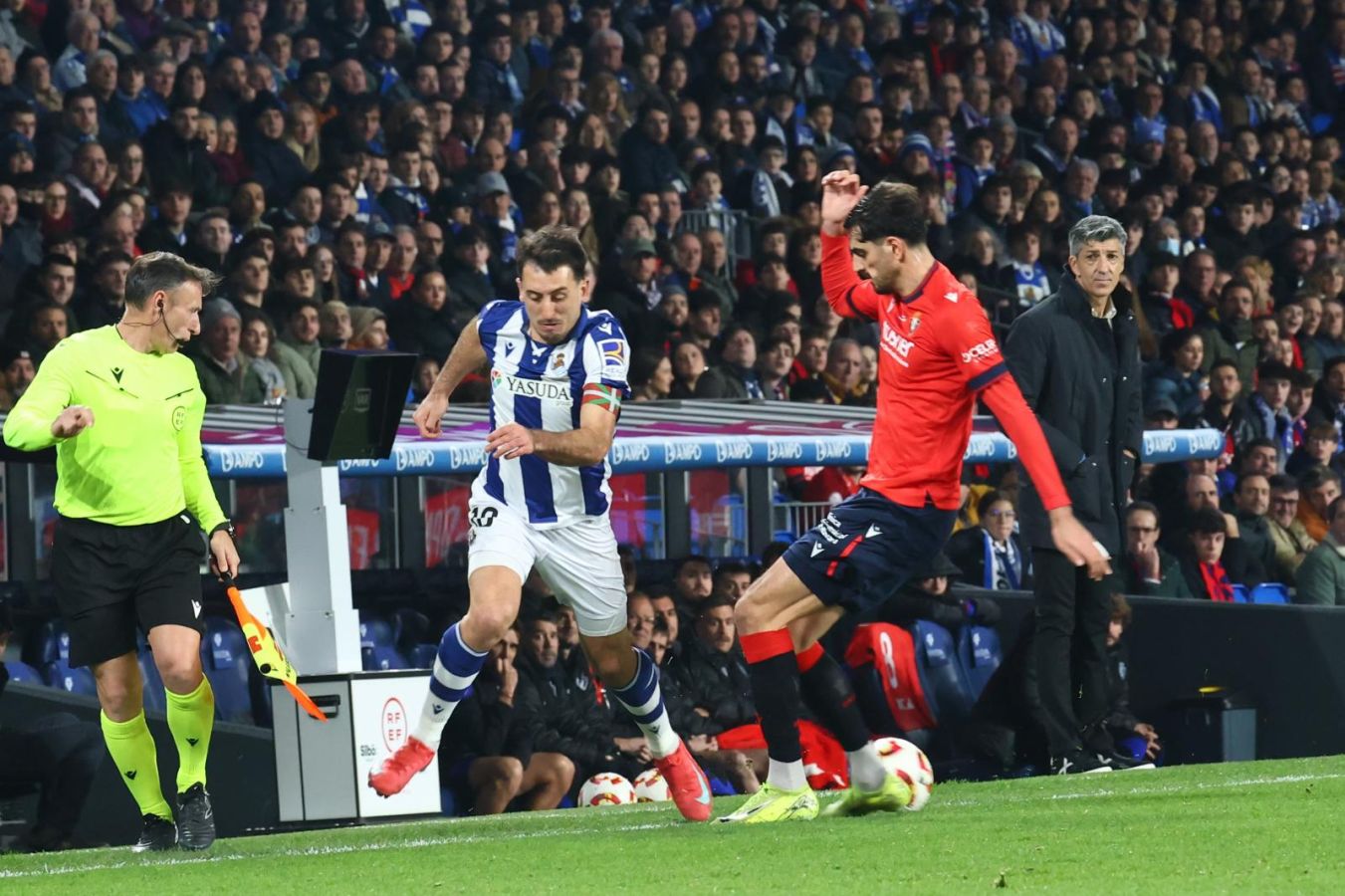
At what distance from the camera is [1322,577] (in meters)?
12.8

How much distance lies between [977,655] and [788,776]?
497 centimetres

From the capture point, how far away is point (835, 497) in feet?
42.4

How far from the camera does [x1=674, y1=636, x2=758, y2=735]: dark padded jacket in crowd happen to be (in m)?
11.0

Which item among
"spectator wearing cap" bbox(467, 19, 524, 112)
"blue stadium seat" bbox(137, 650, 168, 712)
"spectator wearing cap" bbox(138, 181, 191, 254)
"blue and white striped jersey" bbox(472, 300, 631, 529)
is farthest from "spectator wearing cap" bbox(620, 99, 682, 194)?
"blue and white striped jersey" bbox(472, 300, 631, 529)

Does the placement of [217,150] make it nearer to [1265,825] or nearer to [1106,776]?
[1106,776]

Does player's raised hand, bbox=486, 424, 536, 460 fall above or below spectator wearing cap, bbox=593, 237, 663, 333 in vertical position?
below

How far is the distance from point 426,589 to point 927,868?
544 centimetres

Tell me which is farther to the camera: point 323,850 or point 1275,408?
point 1275,408

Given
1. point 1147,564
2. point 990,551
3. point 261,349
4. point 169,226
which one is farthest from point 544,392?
point 1147,564

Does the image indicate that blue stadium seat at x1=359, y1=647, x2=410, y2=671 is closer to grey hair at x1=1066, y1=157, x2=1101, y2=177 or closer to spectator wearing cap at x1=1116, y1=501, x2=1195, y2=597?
spectator wearing cap at x1=1116, y1=501, x2=1195, y2=597

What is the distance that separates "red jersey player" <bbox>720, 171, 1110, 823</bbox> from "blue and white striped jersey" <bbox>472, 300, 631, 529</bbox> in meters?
0.66

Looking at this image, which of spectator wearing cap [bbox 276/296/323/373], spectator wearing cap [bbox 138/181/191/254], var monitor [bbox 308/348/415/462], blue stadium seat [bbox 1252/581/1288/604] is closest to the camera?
var monitor [bbox 308/348/415/462]

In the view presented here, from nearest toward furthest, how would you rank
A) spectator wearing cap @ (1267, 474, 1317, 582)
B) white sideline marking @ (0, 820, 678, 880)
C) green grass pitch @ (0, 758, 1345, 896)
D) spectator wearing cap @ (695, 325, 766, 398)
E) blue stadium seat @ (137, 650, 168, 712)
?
green grass pitch @ (0, 758, 1345, 896) → white sideline marking @ (0, 820, 678, 880) → blue stadium seat @ (137, 650, 168, 712) → spectator wearing cap @ (695, 325, 766, 398) → spectator wearing cap @ (1267, 474, 1317, 582)

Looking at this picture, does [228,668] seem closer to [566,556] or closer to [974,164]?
[566,556]
